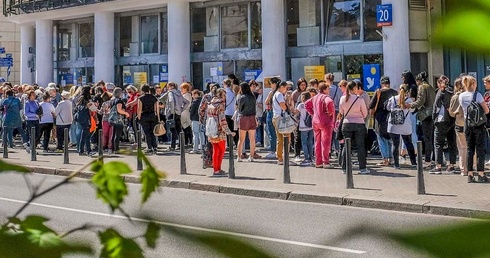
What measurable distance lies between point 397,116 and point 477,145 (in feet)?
6.38

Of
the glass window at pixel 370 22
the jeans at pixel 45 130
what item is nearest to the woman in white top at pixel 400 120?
the glass window at pixel 370 22

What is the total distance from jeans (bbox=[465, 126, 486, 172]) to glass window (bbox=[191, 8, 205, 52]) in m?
15.0

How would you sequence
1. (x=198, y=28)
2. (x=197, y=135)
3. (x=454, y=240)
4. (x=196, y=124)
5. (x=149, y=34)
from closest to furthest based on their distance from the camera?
(x=454, y=240)
(x=196, y=124)
(x=197, y=135)
(x=198, y=28)
(x=149, y=34)

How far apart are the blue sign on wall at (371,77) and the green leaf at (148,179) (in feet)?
64.1

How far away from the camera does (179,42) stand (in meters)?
25.1

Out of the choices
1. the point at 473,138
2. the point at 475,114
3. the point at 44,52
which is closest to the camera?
the point at 475,114

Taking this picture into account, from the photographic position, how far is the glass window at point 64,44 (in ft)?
100

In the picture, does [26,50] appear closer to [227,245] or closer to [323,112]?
[323,112]

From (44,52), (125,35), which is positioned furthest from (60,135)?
(44,52)

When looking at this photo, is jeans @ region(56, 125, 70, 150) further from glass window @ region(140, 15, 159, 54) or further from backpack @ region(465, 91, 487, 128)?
backpack @ region(465, 91, 487, 128)

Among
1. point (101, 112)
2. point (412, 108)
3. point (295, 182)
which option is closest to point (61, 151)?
point (101, 112)

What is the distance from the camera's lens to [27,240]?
17.1 inches

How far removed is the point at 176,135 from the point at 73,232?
18222 mm

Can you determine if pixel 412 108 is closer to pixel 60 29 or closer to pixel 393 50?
pixel 393 50
